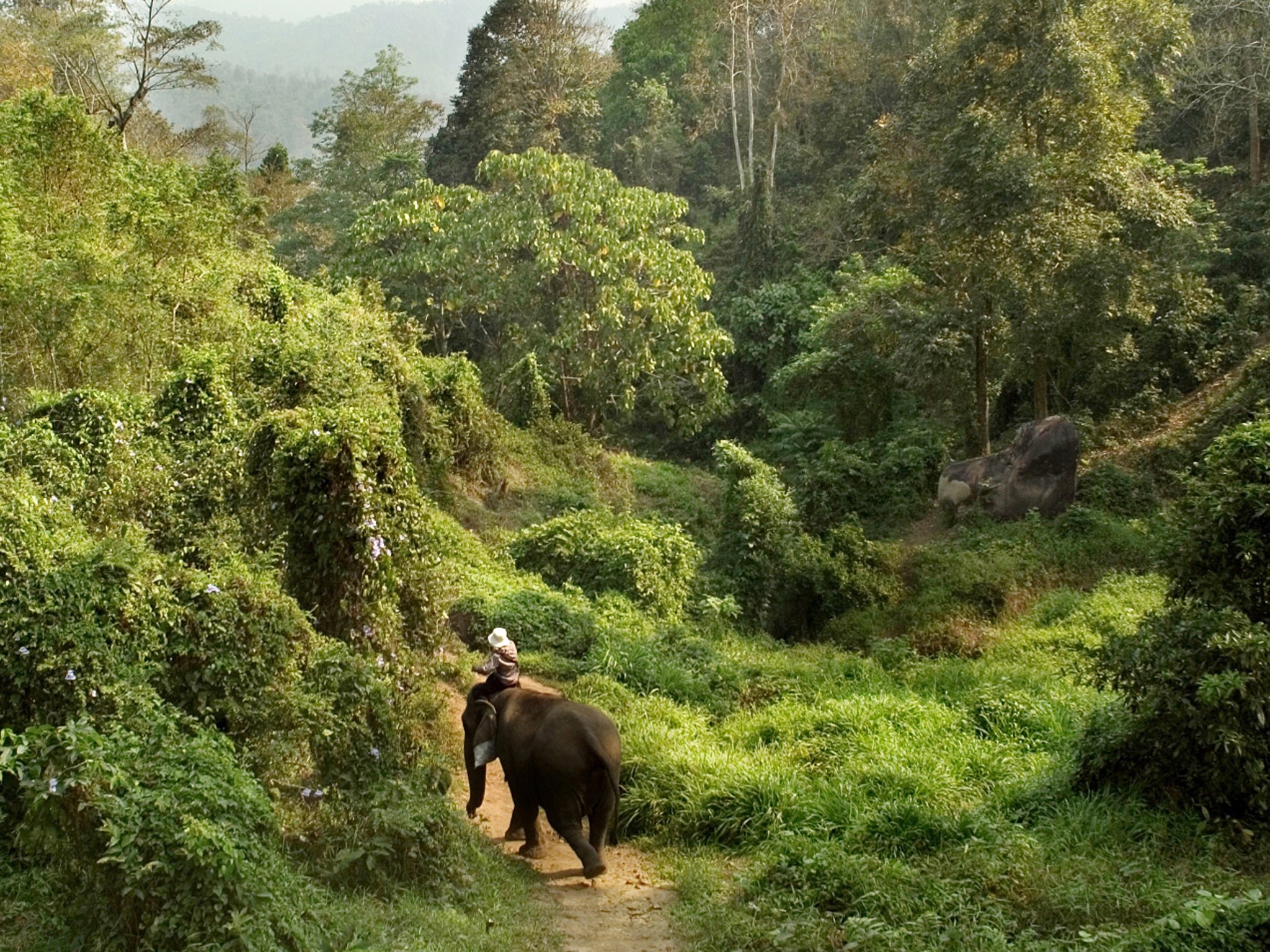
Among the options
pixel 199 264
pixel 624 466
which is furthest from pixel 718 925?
pixel 624 466

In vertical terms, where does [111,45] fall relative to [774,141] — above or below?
above

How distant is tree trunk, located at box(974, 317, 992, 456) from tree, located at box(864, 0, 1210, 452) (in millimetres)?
37

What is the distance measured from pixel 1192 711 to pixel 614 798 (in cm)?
347

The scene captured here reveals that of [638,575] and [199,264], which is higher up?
[199,264]

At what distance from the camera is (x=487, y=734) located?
777 cm

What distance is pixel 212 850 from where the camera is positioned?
4570 millimetres

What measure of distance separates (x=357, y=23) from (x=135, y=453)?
203 meters

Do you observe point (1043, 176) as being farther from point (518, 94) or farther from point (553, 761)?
point (518, 94)

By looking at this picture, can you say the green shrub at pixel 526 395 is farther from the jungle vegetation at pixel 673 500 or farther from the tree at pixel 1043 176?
the tree at pixel 1043 176

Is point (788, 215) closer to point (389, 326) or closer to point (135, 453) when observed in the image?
point (389, 326)

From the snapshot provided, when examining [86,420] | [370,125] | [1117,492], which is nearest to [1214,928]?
[86,420]

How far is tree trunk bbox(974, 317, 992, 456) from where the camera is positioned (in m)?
17.0

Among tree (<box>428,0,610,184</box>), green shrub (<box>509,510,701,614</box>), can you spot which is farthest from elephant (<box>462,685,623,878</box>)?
tree (<box>428,0,610,184</box>)

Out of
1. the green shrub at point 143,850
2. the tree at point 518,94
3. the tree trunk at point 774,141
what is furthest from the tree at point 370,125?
the green shrub at point 143,850
